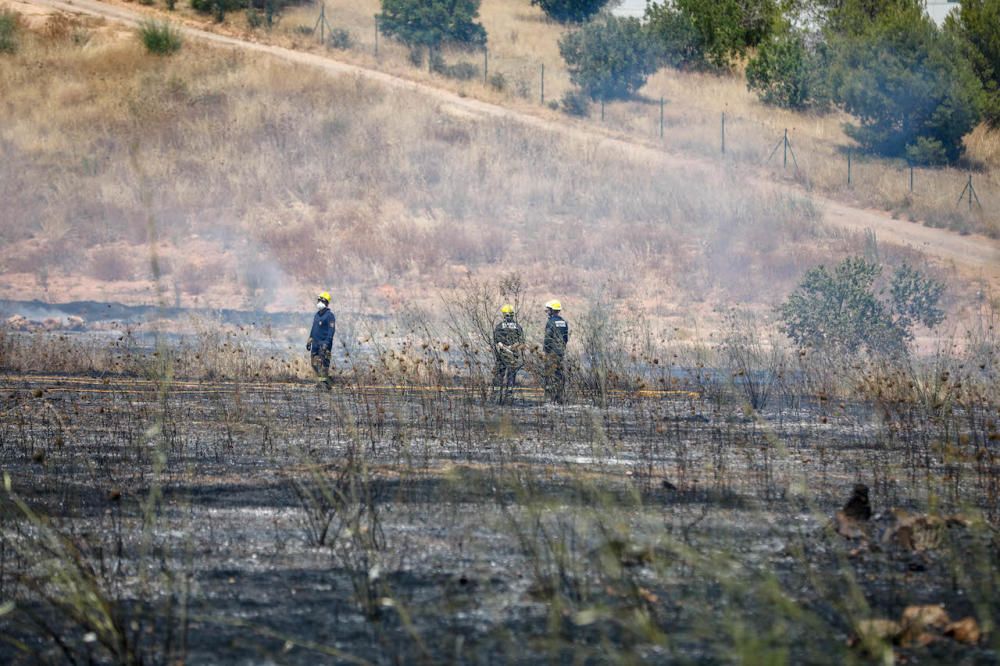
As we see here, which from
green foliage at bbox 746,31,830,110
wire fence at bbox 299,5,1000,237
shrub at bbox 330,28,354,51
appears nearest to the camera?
wire fence at bbox 299,5,1000,237

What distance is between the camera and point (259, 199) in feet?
130

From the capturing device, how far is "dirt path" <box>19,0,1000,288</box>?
36.9 metres

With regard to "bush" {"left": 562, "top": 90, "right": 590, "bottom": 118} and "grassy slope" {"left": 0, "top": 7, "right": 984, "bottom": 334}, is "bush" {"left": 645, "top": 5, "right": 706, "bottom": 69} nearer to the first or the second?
"bush" {"left": 562, "top": 90, "right": 590, "bottom": 118}

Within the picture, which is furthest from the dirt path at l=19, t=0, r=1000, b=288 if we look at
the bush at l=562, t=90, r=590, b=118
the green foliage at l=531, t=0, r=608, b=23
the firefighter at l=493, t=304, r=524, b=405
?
the firefighter at l=493, t=304, r=524, b=405

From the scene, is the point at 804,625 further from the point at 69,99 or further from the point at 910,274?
the point at 69,99

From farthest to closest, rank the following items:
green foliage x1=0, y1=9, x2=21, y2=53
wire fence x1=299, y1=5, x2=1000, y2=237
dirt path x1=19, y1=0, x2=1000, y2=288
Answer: green foliage x1=0, y1=9, x2=21, y2=53, wire fence x1=299, y1=5, x2=1000, y2=237, dirt path x1=19, y1=0, x2=1000, y2=288

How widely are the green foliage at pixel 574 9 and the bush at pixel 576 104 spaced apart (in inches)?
541

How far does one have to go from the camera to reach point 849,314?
2481 centimetres

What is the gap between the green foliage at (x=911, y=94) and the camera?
157 ft

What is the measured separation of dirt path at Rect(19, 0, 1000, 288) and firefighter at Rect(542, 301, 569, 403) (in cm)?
2035

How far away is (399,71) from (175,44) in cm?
875

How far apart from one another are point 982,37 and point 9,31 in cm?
3851

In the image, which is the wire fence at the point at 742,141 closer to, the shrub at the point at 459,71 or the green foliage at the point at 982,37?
the shrub at the point at 459,71

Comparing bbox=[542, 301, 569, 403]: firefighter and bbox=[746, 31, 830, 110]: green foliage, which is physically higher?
bbox=[746, 31, 830, 110]: green foliage
